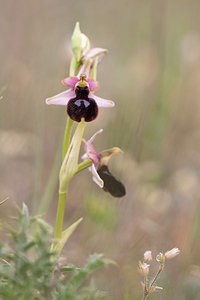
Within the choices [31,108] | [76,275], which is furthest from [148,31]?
[76,275]

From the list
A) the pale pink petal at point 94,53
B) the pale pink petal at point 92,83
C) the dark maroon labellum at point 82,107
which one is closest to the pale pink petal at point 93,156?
the dark maroon labellum at point 82,107

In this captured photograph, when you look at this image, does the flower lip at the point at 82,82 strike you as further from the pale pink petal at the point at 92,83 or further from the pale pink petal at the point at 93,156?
the pale pink petal at the point at 93,156

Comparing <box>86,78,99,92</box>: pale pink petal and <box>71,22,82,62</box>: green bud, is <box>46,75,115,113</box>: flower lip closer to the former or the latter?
<box>86,78,99,92</box>: pale pink petal

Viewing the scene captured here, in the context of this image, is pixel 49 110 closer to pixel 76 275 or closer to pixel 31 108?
pixel 31 108

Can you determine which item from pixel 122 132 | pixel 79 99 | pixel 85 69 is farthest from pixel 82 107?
pixel 122 132

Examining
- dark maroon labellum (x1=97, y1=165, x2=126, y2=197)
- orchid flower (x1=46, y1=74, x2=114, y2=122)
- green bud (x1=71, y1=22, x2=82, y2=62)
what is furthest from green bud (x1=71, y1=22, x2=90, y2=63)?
dark maroon labellum (x1=97, y1=165, x2=126, y2=197)
